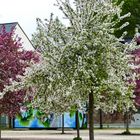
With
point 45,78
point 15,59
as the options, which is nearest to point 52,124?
point 15,59

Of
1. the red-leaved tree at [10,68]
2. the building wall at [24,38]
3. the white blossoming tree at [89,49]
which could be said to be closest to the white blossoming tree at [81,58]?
the white blossoming tree at [89,49]

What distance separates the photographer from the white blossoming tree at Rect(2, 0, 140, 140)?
49.8 ft

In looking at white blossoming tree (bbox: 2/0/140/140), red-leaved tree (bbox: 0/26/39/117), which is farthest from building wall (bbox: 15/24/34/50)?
white blossoming tree (bbox: 2/0/140/140)

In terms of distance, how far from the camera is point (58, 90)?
1544 centimetres

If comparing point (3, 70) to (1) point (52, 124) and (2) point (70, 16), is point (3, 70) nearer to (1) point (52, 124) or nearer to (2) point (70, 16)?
(2) point (70, 16)

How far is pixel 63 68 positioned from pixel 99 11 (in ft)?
6.65

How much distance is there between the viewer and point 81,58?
15.1m

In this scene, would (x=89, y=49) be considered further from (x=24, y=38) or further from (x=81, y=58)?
(x=24, y=38)

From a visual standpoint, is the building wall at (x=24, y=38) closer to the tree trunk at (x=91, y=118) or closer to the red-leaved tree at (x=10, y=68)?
the red-leaved tree at (x=10, y=68)

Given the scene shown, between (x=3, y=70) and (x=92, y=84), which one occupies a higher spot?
(x=3, y=70)

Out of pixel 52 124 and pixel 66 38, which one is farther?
pixel 52 124

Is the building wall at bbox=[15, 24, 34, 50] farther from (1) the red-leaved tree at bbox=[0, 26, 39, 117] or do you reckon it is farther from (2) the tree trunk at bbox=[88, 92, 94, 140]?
(2) the tree trunk at bbox=[88, 92, 94, 140]

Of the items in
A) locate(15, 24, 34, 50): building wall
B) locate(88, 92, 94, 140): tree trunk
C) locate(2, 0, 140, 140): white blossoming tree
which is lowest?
locate(88, 92, 94, 140): tree trunk

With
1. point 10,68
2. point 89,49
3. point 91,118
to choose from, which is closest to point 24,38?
point 10,68
